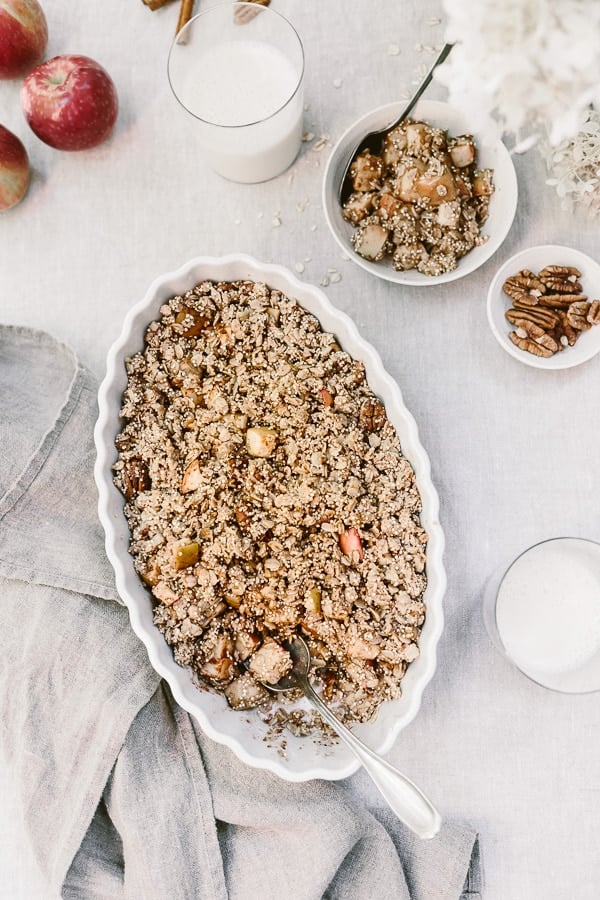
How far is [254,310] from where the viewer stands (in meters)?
1.21

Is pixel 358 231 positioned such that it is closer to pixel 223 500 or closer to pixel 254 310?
pixel 254 310

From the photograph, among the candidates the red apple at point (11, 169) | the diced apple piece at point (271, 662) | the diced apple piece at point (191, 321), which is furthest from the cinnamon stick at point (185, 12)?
the diced apple piece at point (271, 662)

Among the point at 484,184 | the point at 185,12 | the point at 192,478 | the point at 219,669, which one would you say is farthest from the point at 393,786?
the point at 185,12

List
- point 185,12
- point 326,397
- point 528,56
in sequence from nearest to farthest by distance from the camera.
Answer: point 528,56 < point 326,397 < point 185,12

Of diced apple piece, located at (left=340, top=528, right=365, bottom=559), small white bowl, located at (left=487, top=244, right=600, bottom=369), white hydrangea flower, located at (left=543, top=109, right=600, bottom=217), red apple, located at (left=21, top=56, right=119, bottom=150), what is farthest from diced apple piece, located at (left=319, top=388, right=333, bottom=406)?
red apple, located at (left=21, top=56, right=119, bottom=150)

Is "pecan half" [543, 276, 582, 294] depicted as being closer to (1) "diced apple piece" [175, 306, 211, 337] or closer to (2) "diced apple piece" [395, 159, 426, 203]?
(2) "diced apple piece" [395, 159, 426, 203]

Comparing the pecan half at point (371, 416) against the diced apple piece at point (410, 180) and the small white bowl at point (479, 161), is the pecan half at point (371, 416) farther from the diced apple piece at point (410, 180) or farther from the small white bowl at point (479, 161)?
the diced apple piece at point (410, 180)

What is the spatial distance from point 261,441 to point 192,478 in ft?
0.39

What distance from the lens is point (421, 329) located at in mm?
1353

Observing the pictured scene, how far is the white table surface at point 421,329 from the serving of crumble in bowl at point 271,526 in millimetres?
185

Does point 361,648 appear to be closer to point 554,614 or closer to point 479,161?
point 554,614

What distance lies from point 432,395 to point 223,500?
17.1 inches

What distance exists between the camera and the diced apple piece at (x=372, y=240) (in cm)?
127

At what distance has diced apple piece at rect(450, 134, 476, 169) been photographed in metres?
1.27
